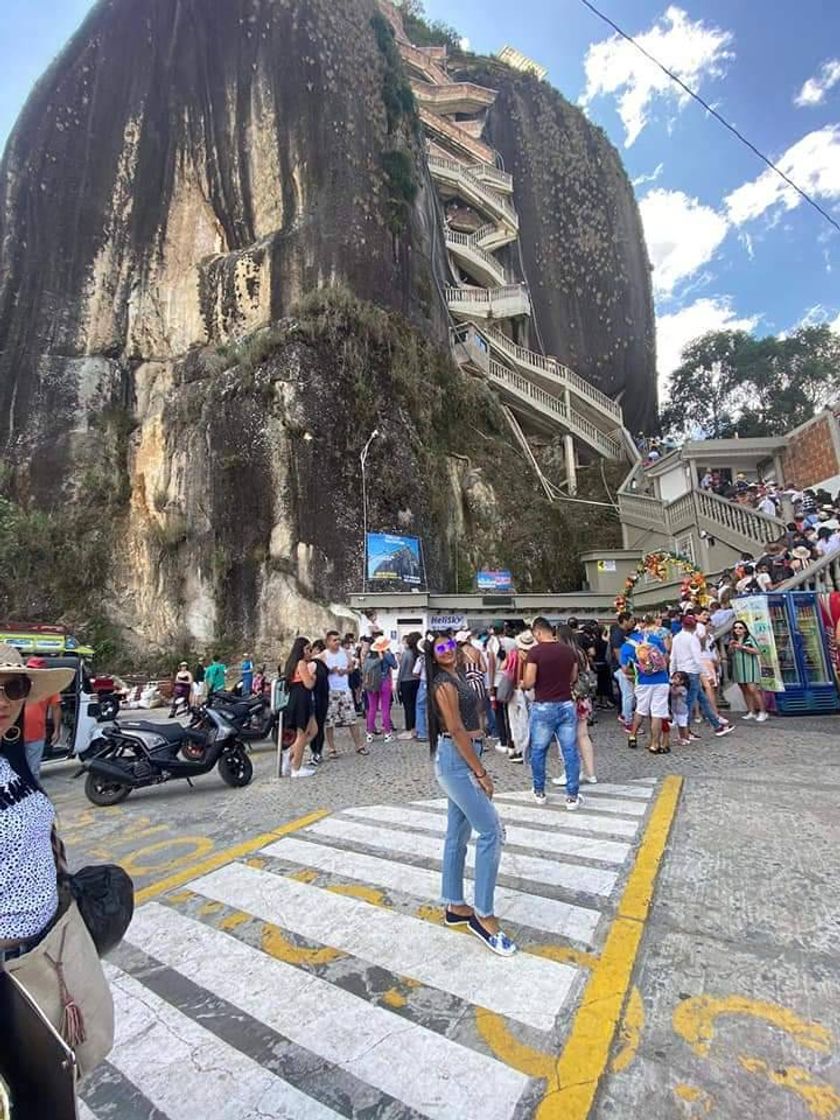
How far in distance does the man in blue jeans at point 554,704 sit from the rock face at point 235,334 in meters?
11.7

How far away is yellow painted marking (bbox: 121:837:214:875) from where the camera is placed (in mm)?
4277

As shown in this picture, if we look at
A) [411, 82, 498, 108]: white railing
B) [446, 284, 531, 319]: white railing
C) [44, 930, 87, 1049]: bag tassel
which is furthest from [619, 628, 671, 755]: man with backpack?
[411, 82, 498, 108]: white railing

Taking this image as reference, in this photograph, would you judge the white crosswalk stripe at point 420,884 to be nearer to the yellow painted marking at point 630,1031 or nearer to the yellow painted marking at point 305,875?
the yellow painted marking at point 305,875

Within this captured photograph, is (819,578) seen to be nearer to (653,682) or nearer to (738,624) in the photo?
(738,624)

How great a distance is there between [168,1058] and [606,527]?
75.9 feet

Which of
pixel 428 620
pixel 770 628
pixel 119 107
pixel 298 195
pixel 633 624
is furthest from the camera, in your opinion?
pixel 119 107

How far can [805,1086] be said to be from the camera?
1.86 m

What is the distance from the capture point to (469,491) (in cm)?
2061

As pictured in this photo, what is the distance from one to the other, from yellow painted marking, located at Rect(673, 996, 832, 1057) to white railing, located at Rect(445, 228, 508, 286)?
111 ft

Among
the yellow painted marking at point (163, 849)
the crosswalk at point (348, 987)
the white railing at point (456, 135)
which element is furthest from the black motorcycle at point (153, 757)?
the white railing at point (456, 135)

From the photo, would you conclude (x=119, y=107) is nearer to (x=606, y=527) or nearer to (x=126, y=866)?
(x=606, y=527)

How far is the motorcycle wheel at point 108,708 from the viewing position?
11.9 meters

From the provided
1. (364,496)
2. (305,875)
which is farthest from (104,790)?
(364,496)

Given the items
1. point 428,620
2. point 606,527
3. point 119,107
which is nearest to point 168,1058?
point 428,620
